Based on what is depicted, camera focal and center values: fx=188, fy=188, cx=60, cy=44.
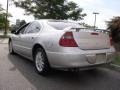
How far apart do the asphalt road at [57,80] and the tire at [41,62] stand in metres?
0.14

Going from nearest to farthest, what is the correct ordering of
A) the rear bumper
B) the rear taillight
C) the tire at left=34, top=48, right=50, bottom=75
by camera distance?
the rear bumper
the rear taillight
the tire at left=34, top=48, right=50, bottom=75

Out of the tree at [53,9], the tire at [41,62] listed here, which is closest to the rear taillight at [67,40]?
the tire at [41,62]

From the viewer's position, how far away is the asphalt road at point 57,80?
3.94 metres

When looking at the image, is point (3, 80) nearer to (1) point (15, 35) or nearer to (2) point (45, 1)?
(1) point (15, 35)

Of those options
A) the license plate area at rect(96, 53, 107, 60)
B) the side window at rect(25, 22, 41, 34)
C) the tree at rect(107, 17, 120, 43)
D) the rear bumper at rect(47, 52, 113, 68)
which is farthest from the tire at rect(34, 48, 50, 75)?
the tree at rect(107, 17, 120, 43)

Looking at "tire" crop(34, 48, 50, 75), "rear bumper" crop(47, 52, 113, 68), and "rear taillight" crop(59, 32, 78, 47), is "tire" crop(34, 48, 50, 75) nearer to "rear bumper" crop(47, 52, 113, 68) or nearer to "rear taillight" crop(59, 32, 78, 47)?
"rear bumper" crop(47, 52, 113, 68)

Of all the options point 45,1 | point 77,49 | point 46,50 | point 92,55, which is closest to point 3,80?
point 46,50

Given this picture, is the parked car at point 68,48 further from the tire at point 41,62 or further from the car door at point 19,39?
the car door at point 19,39

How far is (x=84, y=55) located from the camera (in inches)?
158

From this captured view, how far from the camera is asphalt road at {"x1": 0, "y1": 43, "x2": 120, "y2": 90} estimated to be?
3943 millimetres

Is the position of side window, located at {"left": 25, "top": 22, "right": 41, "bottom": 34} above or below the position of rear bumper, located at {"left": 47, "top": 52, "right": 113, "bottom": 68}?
above

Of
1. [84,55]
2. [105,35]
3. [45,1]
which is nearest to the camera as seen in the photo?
[84,55]

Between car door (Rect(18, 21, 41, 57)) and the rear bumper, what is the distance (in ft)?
3.93

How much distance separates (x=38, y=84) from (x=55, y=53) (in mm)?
764
